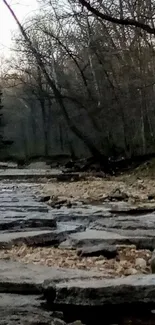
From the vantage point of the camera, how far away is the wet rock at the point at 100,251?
186 inches

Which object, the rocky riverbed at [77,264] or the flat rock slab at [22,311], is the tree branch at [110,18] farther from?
the flat rock slab at [22,311]

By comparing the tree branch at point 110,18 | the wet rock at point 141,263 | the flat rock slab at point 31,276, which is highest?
the tree branch at point 110,18

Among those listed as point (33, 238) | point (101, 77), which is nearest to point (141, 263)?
point (33, 238)

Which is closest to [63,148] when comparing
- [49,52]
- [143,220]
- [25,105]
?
[25,105]

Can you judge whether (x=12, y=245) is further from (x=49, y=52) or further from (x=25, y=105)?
(x=25, y=105)

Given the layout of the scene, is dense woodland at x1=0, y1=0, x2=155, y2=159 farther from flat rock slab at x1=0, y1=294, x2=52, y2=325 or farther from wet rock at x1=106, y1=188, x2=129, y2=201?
flat rock slab at x1=0, y1=294, x2=52, y2=325

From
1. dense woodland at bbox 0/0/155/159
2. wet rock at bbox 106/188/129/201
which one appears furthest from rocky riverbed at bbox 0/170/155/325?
dense woodland at bbox 0/0/155/159

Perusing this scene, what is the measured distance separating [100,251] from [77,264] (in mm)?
356

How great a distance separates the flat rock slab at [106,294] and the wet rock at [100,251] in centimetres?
143

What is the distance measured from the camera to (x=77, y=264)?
447cm

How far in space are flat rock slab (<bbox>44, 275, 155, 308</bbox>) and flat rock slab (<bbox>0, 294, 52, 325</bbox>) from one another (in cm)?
14

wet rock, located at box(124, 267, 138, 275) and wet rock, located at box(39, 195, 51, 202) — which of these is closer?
wet rock, located at box(124, 267, 138, 275)

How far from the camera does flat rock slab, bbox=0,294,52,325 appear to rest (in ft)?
9.71

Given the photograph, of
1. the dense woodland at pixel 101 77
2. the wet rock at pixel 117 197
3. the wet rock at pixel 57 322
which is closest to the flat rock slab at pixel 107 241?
the wet rock at pixel 57 322
